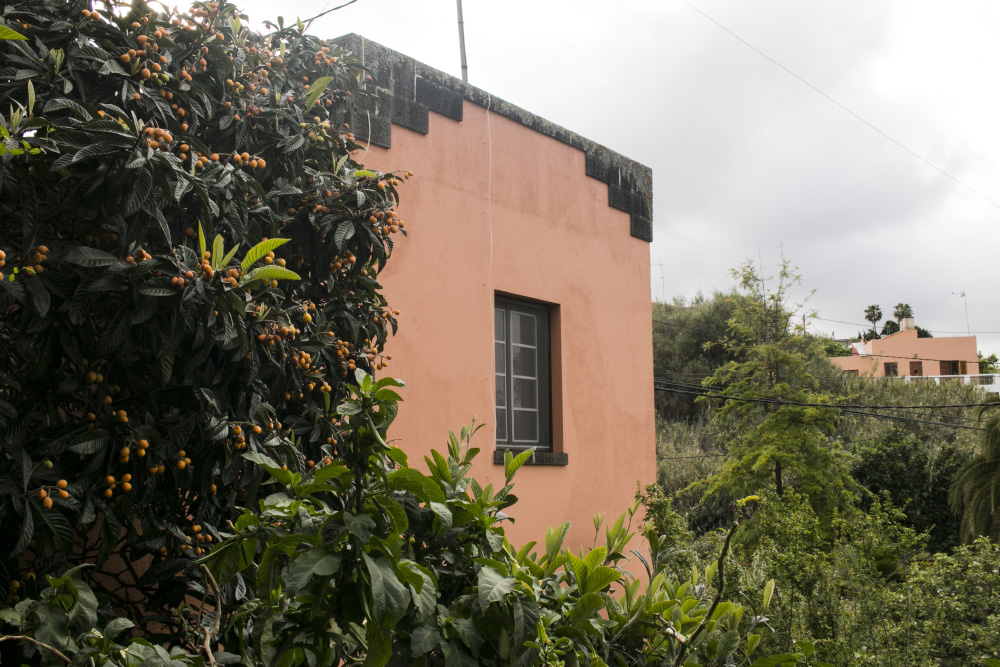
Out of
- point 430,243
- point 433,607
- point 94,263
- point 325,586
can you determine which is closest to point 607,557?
point 433,607

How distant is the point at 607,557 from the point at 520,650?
34.8 inches

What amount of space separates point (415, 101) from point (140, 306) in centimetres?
330

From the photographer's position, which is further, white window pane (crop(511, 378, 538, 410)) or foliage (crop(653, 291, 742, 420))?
foliage (crop(653, 291, 742, 420))

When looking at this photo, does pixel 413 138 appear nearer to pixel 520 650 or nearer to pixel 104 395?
pixel 104 395

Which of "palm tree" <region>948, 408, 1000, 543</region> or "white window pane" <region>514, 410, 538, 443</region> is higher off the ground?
"white window pane" <region>514, 410, 538, 443</region>

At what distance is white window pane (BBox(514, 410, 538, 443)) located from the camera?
6.23m

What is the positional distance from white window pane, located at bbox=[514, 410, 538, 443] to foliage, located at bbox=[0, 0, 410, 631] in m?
2.83

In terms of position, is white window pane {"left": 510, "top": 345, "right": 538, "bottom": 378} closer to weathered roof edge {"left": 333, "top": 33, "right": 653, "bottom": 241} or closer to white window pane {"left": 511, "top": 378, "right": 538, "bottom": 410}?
white window pane {"left": 511, "top": 378, "right": 538, "bottom": 410}

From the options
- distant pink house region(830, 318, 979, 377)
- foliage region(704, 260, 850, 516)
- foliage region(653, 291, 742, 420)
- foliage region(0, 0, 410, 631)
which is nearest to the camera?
foliage region(0, 0, 410, 631)

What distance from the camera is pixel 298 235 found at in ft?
12.0

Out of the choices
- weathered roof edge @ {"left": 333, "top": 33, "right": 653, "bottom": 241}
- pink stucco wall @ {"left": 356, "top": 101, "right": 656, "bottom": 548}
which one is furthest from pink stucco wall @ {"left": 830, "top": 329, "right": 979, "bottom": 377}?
weathered roof edge @ {"left": 333, "top": 33, "right": 653, "bottom": 241}

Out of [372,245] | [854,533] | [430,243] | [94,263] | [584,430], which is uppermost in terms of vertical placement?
[430,243]

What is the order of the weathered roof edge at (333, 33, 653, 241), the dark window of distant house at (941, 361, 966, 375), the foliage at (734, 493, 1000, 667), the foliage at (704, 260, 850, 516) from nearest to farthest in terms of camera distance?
1. the foliage at (734, 493, 1000, 667)
2. the weathered roof edge at (333, 33, 653, 241)
3. the foliage at (704, 260, 850, 516)
4. the dark window of distant house at (941, 361, 966, 375)

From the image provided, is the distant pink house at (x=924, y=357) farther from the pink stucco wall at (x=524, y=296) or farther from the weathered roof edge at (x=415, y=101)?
the weathered roof edge at (x=415, y=101)
